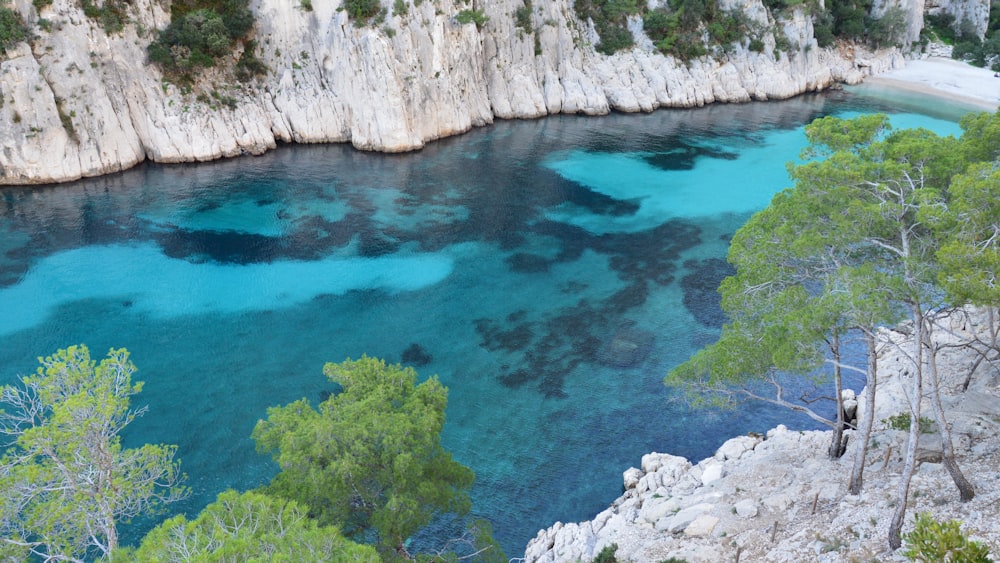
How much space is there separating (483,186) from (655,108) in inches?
1388

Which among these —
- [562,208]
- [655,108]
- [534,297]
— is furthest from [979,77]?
[534,297]

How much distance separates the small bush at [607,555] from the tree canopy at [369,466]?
370 centimetres

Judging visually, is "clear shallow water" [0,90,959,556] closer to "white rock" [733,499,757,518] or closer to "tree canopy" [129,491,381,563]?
"white rock" [733,499,757,518]

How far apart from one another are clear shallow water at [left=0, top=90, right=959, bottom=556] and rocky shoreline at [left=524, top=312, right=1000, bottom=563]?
5.63ft

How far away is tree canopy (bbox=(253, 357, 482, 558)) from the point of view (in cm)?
1405

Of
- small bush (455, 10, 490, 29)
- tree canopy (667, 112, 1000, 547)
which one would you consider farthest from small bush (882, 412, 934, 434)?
small bush (455, 10, 490, 29)

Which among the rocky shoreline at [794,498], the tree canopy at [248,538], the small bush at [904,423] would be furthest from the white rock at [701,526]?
the tree canopy at [248,538]

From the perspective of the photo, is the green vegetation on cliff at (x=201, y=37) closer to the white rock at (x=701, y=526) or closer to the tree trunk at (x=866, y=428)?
the white rock at (x=701, y=526)

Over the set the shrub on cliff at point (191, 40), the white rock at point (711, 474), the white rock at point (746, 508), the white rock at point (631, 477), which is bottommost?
the white rock at point (631, 477)

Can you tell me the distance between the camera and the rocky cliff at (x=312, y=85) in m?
46.8

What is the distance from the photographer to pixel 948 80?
88.4 metres

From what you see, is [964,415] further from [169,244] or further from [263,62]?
[263,62]

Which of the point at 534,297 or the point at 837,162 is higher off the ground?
the point at 837,162

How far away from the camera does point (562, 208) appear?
4688 cm
